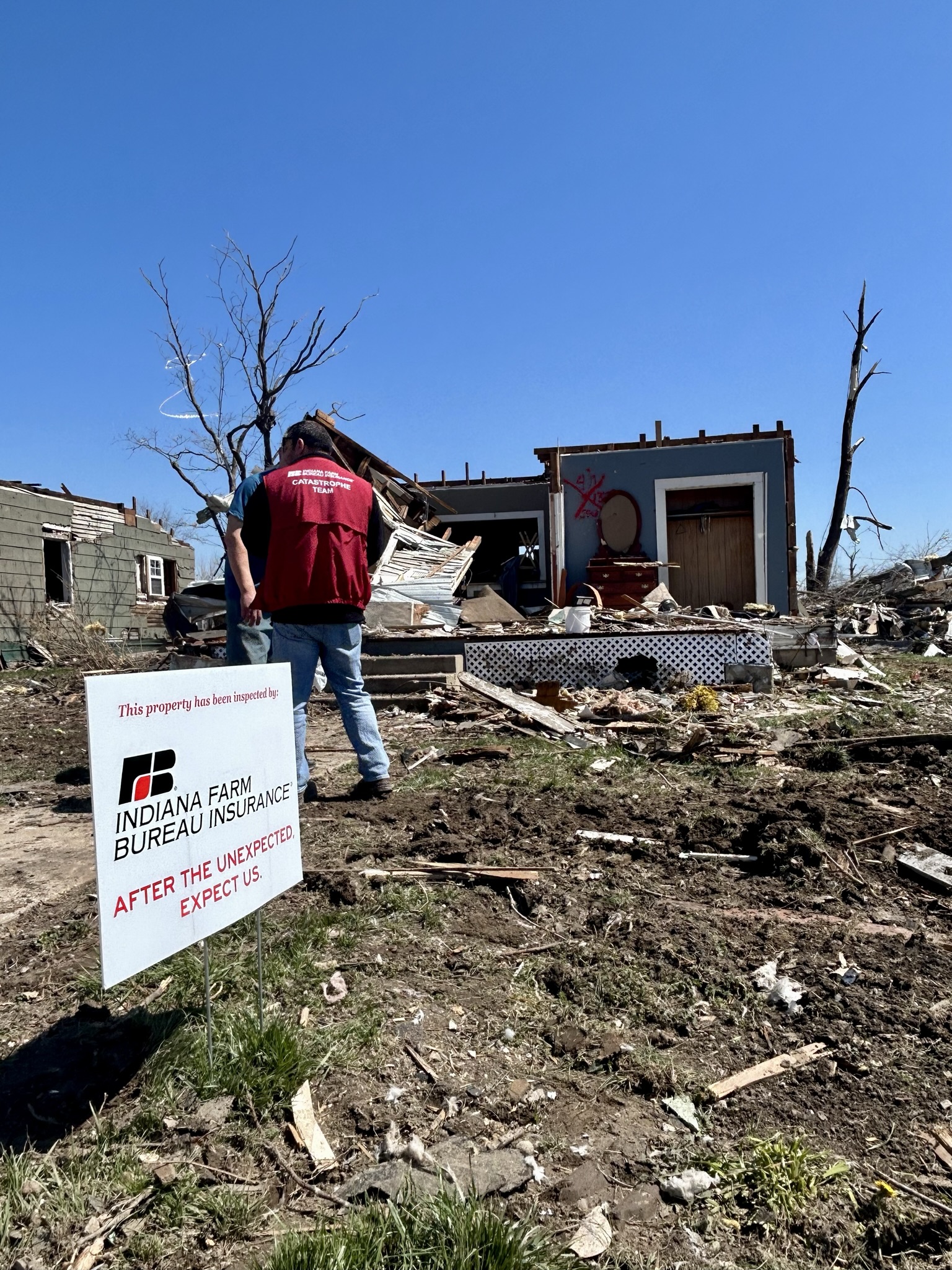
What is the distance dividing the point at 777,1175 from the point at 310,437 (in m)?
4.21

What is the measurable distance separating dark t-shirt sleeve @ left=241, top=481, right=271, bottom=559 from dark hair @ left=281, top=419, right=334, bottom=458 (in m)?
→ 0.36

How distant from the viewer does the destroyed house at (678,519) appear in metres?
16.8

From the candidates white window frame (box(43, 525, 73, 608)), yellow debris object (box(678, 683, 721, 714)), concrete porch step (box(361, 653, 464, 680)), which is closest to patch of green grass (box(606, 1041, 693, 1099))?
yellow debris object (box(678, 683, 721, 714))

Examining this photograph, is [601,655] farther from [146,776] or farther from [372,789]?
[146,776]

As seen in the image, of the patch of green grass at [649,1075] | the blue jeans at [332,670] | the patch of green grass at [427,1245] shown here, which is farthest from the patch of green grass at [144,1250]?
the blue jeans at [332,670]

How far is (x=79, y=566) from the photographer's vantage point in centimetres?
2397

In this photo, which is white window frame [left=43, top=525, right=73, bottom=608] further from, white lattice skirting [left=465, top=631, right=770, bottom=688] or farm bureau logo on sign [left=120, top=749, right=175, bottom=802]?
farm bureau logo on sign [left=120, top=749, right=175, bottom=802]

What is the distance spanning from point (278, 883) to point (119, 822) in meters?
0.80

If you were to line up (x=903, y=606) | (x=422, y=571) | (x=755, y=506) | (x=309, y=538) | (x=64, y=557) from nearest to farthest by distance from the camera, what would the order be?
(x=309, y=538) → (x=422, y=571) → (x=755, y=506) → (x=903, y=606) → (x=64, y=557)

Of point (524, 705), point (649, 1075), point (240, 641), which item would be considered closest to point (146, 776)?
point (649, 1075)

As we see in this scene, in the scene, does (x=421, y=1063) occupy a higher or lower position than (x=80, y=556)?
lower

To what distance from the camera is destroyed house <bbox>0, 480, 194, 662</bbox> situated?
2098 cm

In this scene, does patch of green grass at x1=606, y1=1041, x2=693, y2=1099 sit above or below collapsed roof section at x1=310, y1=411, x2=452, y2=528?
below

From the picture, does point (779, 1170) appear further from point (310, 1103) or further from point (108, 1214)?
point (108, 1214)
